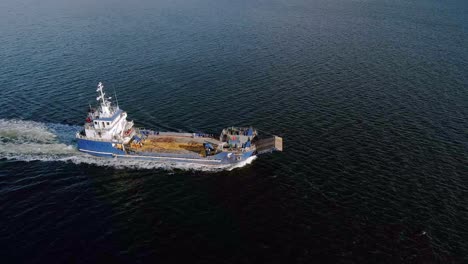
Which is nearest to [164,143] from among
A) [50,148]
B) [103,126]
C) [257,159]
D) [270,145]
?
[103,126]

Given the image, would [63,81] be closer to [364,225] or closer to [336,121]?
[336,121]

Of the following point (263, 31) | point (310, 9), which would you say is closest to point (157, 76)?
point (263, 31)

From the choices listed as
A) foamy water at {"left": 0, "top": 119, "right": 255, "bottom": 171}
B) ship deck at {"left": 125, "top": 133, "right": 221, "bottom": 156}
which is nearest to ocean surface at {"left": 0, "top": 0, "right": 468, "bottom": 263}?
foamy water at {"left": 0, "top": 119, "right": 255, "bottom": 171}

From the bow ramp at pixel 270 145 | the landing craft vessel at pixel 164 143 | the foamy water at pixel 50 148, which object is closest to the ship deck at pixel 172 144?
the landing craft vessel at pixel 164 143

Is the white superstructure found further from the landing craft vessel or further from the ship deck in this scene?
the ship deck

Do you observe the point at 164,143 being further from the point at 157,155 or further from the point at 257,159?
the point at 257,159

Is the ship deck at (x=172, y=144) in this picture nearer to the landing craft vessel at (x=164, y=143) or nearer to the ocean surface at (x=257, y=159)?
the landing craft vessel at (x=164, y=143)
